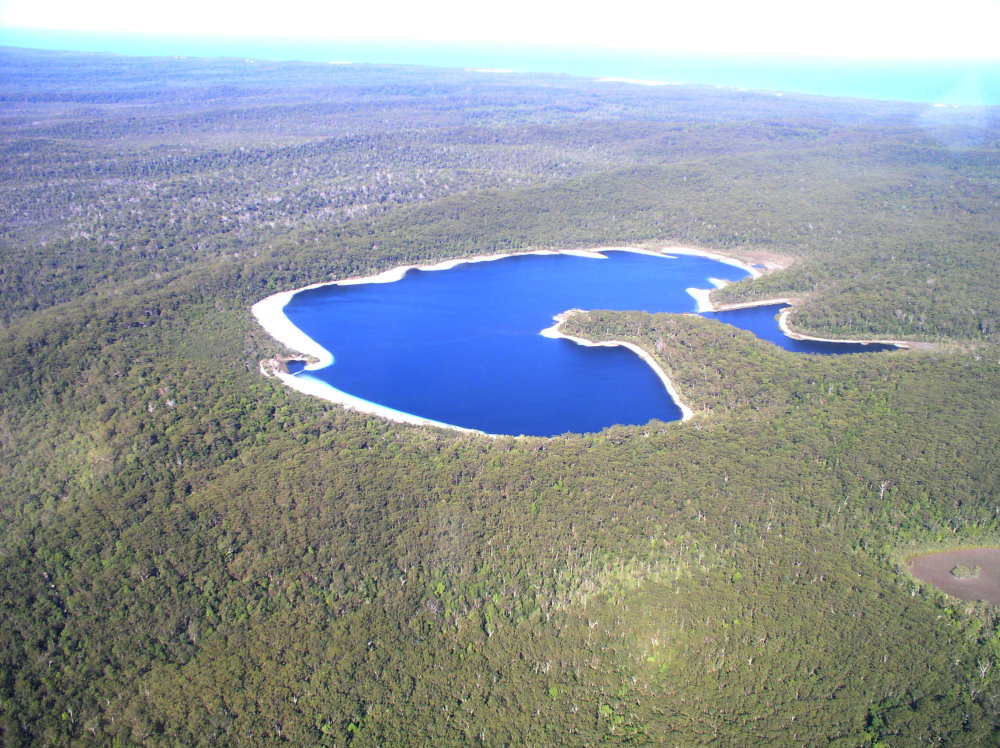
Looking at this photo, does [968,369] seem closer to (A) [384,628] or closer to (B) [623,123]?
(A) [384,628]

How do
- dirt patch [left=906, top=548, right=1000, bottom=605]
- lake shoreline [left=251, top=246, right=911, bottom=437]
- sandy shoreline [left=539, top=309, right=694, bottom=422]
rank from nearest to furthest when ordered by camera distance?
dirt patch [left=906, top=548, right=1000, bottom=605], lake shoreline [left=251, top=246, right=911, bottom=437], sandy shoreline [left=539, top=309, right=694, bottom=422]

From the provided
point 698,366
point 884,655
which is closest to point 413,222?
point 698,366

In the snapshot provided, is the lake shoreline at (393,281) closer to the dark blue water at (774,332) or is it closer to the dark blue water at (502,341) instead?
the dark blue water at (774,332)

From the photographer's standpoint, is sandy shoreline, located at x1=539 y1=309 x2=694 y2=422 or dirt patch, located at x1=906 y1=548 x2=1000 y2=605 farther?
sandy shoreline, located at x1=539 y1=309 x2=694 y2=422

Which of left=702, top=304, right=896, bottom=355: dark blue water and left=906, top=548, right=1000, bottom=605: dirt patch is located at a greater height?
left=702, top=304, right=896, bottom=355: dark blue water

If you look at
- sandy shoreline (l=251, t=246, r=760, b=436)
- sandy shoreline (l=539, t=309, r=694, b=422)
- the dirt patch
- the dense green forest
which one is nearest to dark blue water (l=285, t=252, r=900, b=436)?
sandy shoreline (l=539, t=309, r=694, b=422)

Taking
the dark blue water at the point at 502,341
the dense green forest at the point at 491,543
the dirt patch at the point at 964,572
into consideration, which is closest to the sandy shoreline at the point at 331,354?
the dark blue water at the point at 502,341

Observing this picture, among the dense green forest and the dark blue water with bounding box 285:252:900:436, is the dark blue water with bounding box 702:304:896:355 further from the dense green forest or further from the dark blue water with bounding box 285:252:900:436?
the dense green forest

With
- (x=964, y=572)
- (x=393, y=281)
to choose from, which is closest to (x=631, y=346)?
(x=393, y=281)
